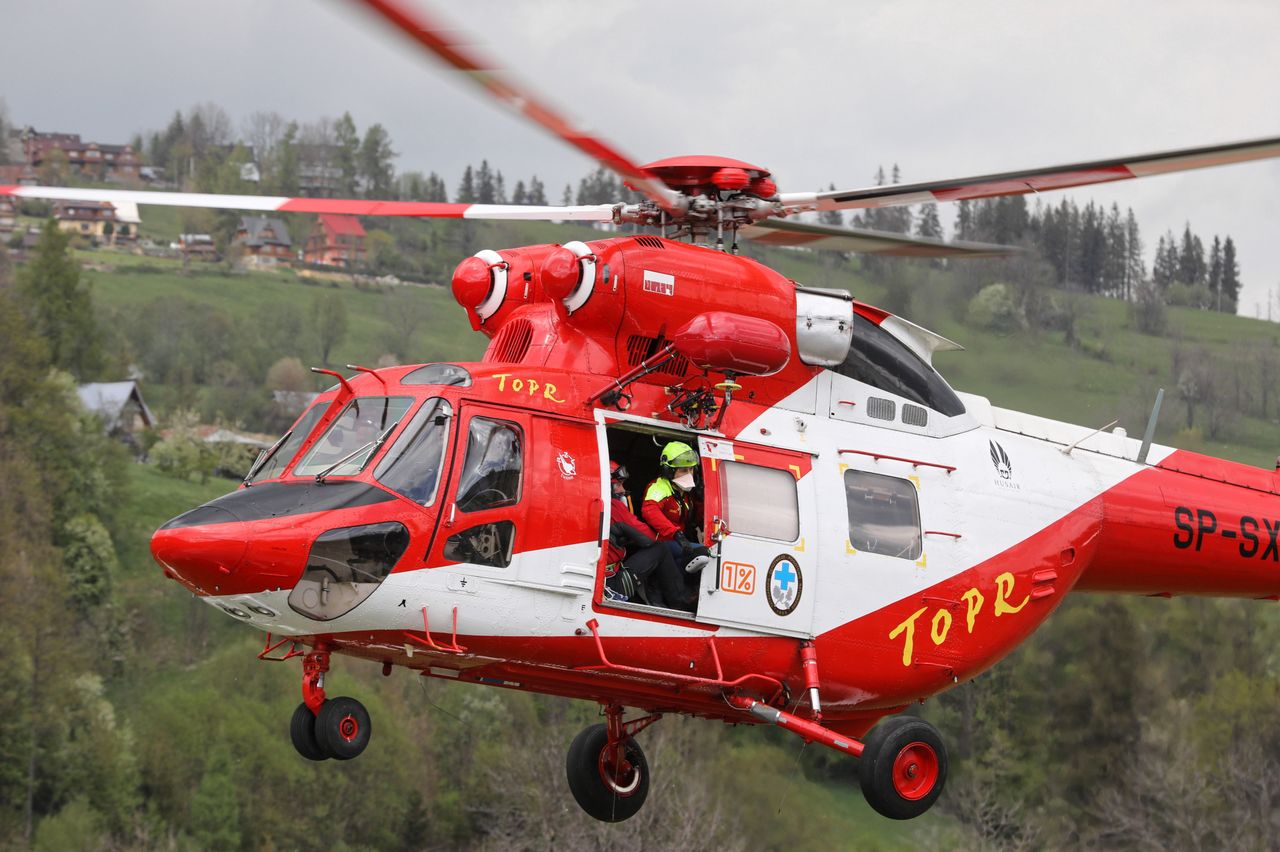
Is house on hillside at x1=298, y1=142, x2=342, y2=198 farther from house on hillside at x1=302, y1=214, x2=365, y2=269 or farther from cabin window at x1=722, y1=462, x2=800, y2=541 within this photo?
cabin window at x1=722, y1=462, x2=800, y2=541

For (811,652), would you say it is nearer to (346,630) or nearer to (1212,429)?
(346,630)

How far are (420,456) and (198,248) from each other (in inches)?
4651

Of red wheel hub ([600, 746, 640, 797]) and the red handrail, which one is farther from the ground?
the red handrail

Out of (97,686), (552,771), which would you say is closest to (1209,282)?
(552,771)

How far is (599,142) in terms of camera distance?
31.3 feet

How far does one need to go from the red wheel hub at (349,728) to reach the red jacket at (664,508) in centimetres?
257

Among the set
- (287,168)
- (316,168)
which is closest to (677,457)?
(287,168)

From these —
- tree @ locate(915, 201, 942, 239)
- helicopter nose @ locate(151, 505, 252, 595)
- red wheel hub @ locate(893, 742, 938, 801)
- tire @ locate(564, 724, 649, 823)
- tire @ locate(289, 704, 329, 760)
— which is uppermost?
tree @ locate(915, 201, 942, 239)

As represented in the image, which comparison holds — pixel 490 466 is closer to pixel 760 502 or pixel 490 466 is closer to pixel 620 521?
pixel 620 521

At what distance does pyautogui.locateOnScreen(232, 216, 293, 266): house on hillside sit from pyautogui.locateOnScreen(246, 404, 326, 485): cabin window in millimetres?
113125

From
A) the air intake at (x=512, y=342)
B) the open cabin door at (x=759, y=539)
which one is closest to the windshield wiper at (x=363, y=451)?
the air intake at (x=512, y=342)

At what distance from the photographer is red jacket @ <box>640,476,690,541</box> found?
1191 cm

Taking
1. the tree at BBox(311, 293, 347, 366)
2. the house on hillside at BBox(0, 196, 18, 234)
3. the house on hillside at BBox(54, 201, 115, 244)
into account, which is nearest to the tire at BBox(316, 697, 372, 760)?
the tree at BBox(311, 293, 347, 366)

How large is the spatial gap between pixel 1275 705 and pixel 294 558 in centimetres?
4323
